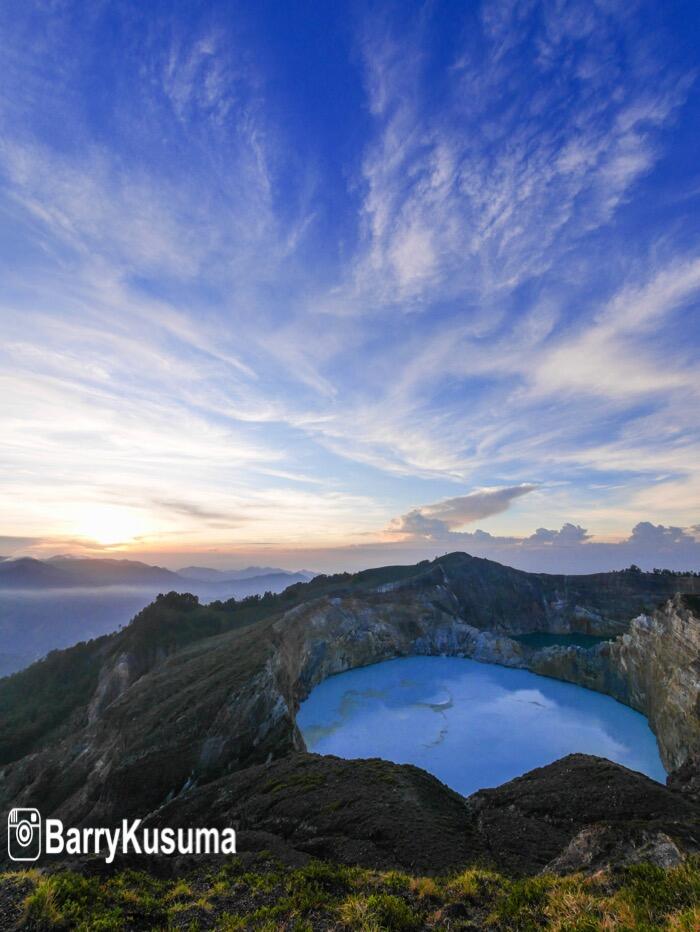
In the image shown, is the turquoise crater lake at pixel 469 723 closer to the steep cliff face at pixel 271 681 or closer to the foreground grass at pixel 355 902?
the steep cliff face at pixel 271 681

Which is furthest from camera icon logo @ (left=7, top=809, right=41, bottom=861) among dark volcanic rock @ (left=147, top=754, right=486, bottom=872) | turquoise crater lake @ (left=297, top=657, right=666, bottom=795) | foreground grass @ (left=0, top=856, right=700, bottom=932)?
foreground grass @ (left=0, top=856, right=700, bottom=932)

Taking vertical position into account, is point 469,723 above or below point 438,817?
below

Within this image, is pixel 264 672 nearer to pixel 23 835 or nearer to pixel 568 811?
pixel 23 835

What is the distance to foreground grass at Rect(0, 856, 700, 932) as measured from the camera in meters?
8.52

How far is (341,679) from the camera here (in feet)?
252

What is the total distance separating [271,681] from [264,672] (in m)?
1.33

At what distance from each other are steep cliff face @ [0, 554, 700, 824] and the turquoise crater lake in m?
3.83

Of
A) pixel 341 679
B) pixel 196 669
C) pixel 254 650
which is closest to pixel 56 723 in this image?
pixel 196 669

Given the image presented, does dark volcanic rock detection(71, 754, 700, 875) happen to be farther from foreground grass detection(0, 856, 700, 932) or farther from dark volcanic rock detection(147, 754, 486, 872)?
foreground grass detection(0, 856, 700, 932)

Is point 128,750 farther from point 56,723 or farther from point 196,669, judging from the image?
point 56,723

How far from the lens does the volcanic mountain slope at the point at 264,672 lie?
34.7 meters

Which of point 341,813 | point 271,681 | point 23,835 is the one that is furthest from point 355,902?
point 23,835

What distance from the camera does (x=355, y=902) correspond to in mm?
11391

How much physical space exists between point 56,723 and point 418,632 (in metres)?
74.8
